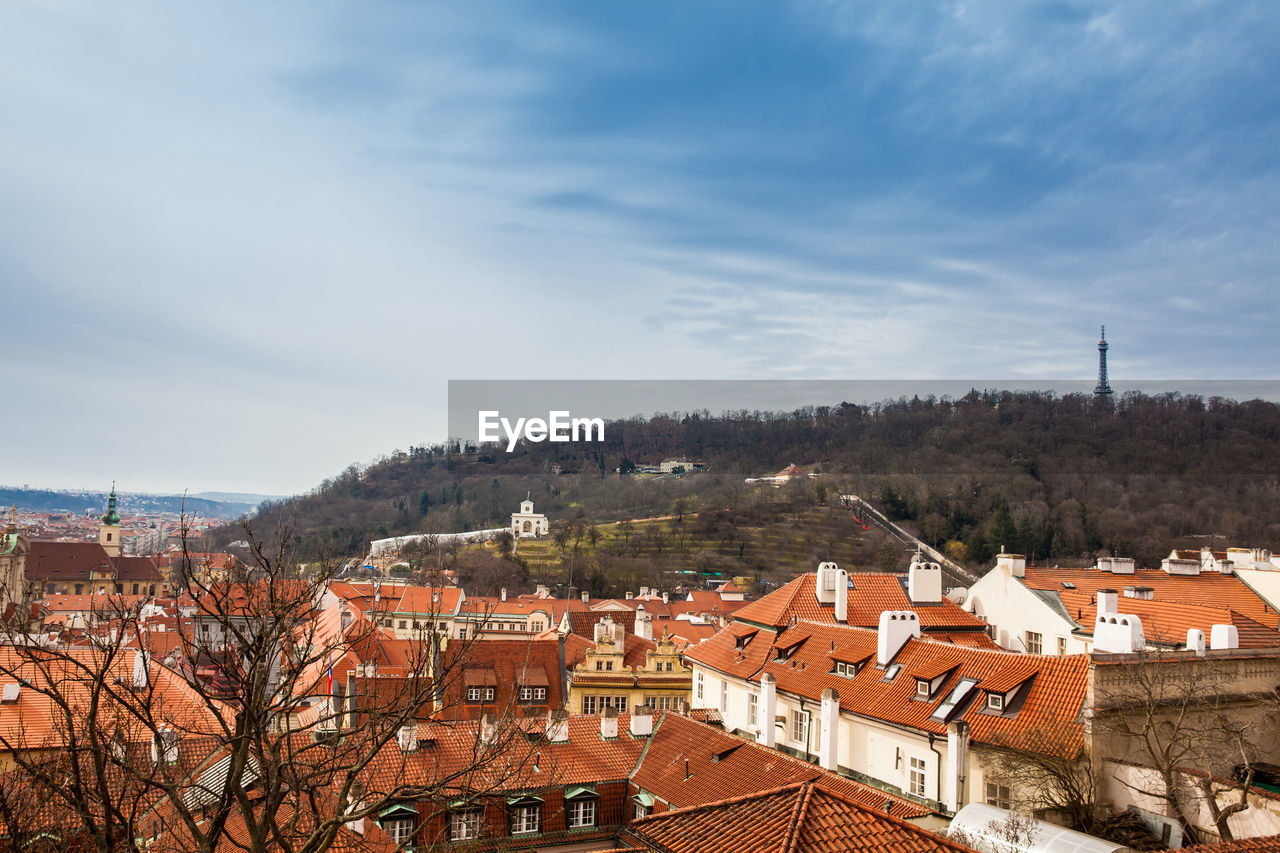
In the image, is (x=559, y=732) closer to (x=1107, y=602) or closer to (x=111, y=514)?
(x=1107, y=602)

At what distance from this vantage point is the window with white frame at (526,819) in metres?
20.9

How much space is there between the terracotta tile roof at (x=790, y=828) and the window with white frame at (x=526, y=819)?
28.6 feet

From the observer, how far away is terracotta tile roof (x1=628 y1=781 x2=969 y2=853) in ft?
36.2

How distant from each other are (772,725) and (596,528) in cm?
10954

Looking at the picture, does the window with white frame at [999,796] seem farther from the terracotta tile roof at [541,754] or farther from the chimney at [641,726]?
the chimney at [641,726]

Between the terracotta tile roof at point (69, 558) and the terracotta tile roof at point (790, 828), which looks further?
the terracotta tile roof at point (69, 558)

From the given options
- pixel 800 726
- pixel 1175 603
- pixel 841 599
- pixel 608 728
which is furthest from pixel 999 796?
pixel 1175 603

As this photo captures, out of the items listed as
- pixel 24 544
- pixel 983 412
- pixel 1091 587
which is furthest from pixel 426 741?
pixel 983 412

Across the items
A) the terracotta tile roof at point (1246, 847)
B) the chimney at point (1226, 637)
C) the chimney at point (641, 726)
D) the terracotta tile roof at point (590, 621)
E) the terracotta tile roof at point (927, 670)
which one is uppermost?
the chimney at point (1226, 637)

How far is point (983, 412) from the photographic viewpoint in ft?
488

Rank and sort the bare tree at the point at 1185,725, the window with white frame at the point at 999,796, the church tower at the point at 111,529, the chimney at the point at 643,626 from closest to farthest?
the bare tree at the point at 1185,725
the window with white frame at the point at 999,796
the chimney at the point at 643,626
the church tower at the point at 111,529

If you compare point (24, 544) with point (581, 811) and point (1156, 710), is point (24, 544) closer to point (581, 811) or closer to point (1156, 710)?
point (581, 811)

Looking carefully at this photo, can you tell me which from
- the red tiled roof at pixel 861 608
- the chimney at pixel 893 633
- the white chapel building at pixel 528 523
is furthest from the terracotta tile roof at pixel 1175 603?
the white chapel building at pixel 528 523

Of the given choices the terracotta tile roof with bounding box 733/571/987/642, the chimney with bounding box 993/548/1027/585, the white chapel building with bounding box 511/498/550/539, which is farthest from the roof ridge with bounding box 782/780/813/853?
the white chapel building with bounding box 511/498/550/539
